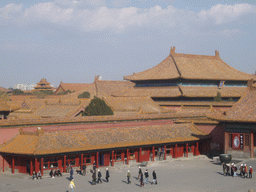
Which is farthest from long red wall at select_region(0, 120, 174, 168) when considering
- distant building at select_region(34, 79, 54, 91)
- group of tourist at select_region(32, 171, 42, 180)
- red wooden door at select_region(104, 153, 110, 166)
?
distant building at select_region(34, 79, 54, 91)

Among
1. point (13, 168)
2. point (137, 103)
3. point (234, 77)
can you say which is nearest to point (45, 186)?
point (13, 168)

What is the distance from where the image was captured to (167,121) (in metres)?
49.0

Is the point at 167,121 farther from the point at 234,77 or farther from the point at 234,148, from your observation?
the point at 234,77

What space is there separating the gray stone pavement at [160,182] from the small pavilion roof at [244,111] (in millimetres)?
4028

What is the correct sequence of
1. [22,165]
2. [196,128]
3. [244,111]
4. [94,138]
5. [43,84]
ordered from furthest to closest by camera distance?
[43,84] < [196,128] < [244,111] < [94,138] < [22,165]

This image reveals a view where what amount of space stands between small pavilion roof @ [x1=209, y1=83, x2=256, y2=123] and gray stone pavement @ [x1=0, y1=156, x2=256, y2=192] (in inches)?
159

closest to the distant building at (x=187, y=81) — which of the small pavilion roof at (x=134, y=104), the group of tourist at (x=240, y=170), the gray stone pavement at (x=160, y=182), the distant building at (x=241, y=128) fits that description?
the small pavilion roof at (x=134, y=104)

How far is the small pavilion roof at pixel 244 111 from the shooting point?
3803 centimetres

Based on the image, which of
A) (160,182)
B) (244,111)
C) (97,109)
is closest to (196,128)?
(244,111)

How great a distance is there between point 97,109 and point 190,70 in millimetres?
21689

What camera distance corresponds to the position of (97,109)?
53438 mm

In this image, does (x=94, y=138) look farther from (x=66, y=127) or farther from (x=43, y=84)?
(x=43, y=84)

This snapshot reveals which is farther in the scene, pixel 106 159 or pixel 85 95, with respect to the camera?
pixel 85 95

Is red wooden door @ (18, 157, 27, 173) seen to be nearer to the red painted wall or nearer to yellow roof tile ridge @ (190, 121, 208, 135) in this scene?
yellow roof tile ridge @ (190, 121, 208, 135)
